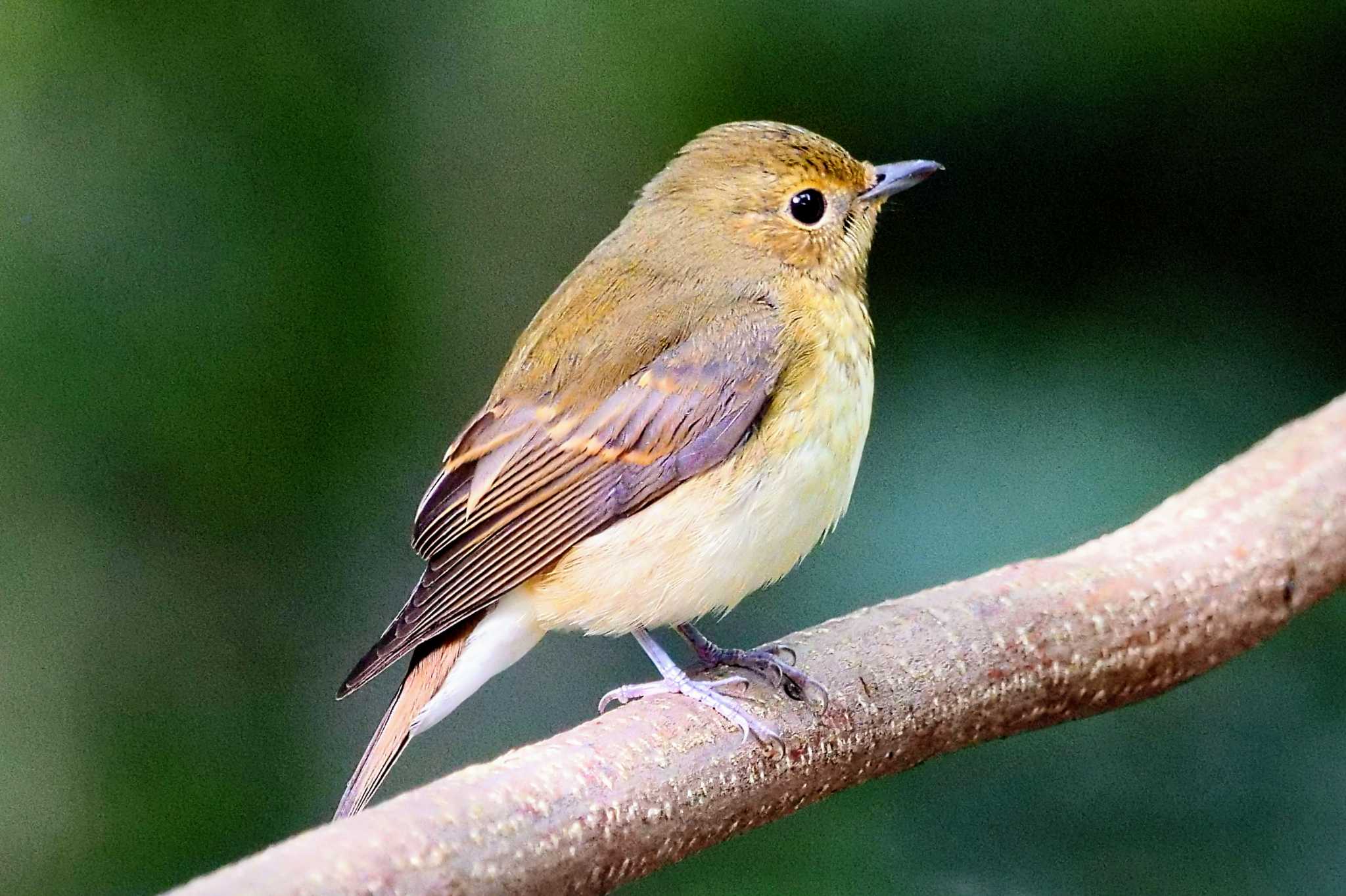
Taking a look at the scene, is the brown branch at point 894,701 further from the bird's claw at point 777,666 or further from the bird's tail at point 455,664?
the bird's tail at point 455,664

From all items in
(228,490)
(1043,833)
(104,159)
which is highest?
(104,159)

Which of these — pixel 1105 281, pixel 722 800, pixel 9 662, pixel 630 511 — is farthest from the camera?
pixel 1105 281

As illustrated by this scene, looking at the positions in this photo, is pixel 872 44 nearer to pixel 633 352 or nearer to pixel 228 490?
pixel 633 352

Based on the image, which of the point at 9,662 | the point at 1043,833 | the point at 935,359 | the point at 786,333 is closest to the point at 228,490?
the point at 9,662

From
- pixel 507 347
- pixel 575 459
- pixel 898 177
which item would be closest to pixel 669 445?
pixel 575 459

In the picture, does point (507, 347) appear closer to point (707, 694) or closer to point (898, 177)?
point (898, 177)

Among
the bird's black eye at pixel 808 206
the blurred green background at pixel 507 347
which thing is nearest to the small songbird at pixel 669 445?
the bird's black eye at pixel 808 206
